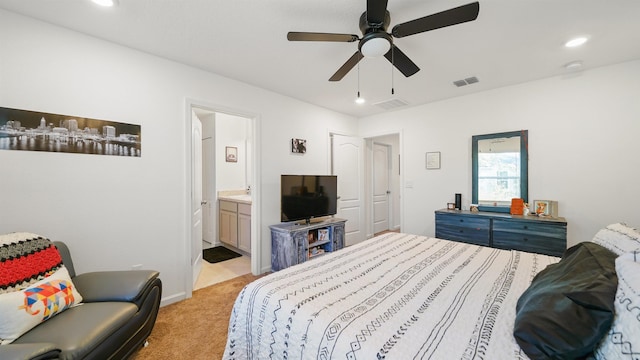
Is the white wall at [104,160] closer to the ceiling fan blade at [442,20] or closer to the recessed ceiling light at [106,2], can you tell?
the recessed ceiling light at [106,2]

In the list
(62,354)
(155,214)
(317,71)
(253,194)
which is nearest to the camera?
(62,354)

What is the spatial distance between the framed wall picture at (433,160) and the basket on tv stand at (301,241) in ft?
5.79

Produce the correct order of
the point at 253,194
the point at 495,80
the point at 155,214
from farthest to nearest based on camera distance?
1. the point at 253,194
2. the point at 495,80
3. the point at 155,214

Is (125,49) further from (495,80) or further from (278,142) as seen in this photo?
(495,80)

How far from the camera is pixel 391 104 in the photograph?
13.2 feet

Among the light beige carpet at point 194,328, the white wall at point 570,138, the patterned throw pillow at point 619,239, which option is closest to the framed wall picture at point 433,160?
the white wall at point 570,138

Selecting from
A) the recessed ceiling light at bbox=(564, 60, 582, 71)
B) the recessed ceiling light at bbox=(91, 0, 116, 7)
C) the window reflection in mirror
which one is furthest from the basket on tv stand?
the recessed ceiling light at bbox=(564, 60, 582, 71)

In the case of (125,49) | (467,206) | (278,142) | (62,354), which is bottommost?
(62,354)

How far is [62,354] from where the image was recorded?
1.17 metres

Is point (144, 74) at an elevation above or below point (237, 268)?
above

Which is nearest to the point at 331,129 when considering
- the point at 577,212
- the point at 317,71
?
the point at 317,71

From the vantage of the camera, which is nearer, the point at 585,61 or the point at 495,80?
the point at 585,61

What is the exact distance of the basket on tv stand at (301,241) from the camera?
3148 millimetres

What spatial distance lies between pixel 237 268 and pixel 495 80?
4.39 metres
